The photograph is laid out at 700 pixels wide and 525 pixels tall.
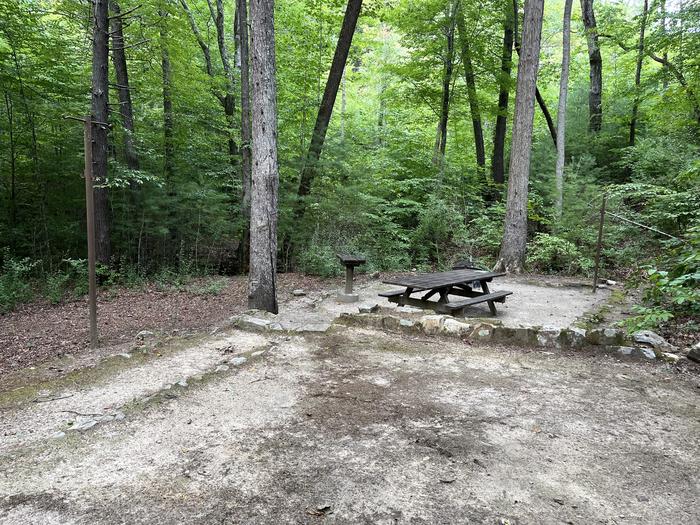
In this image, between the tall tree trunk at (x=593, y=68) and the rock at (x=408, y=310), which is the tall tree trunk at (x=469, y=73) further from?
the rock at (x=408, y=310)

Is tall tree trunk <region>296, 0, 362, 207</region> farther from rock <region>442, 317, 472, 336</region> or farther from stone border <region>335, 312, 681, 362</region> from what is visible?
rock <region>442, 317, 472, 336</region>

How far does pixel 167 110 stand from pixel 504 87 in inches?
399

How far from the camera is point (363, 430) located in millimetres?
2885

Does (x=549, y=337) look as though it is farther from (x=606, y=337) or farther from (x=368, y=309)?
(x=368, y=309)

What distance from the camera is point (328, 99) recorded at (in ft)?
34.2

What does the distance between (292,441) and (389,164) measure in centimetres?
1102

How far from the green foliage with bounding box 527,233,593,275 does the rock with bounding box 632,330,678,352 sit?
16.7ft

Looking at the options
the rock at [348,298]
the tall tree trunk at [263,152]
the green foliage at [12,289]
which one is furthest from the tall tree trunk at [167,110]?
the rock at [348,298]

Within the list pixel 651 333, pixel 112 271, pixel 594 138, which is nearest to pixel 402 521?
pixel 651 333

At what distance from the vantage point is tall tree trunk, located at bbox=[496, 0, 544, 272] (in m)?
9.63

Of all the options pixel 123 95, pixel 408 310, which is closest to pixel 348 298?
pixel 408 310

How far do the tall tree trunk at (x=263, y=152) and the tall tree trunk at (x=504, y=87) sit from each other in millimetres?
10257

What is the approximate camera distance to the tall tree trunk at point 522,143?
9633 millimetres

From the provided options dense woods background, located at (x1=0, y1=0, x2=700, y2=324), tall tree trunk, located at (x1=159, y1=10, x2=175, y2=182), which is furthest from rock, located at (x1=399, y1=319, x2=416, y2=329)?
tall tree trunk, located at (x1=159, y1=10, x2=175, y2=182)
